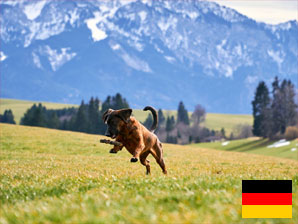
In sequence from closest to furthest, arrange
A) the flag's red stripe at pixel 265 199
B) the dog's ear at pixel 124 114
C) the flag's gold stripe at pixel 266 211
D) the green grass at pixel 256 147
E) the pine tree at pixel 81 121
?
the flag's gold stripe at pixel 266 211 → the flag's red stripe at pixel 265 199 → the dog's ear at pixel 124 114 → the green grass at pixel 256 147 → the pine tree at pixel 81 121

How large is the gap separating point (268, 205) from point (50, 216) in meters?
3.31

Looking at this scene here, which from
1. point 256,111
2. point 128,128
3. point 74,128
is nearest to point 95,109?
point 74,128

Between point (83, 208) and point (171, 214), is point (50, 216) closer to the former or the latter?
point (83, 208)

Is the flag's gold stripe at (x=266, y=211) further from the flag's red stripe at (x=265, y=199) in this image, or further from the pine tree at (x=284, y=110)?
the pine tree at (x=284, y=110)

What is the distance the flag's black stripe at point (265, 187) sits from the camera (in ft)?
28.5

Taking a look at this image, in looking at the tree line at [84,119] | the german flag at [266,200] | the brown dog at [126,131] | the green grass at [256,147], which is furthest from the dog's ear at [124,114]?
the tree line at [84,119]

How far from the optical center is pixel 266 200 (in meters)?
7.96

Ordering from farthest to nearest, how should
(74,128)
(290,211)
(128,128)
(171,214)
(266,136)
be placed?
(74,128)
(266,136)
(128,128)
(290,211)
(171,214)

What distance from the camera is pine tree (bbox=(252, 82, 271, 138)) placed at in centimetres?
12488

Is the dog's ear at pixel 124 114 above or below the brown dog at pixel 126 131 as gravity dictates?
above

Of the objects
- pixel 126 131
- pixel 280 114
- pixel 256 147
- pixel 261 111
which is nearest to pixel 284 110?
pixel 280 114

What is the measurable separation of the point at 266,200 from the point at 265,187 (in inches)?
30.1

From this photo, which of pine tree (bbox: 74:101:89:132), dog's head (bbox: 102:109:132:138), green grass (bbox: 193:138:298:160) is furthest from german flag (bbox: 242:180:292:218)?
pine tree (bbox: 74:101:89:132)

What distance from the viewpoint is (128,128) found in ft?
43.6
